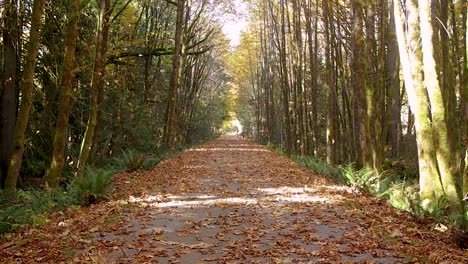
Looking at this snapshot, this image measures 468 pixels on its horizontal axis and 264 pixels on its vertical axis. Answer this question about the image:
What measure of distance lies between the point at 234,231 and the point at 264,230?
0.47 metres

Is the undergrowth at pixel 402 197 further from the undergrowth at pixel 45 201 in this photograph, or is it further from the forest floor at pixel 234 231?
the undergrowth at pixel 45 201

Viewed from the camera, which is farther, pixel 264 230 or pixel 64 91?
pixel 64 91

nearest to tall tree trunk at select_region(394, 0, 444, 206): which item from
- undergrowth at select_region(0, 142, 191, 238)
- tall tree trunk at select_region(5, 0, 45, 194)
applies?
undergrowth at select_region(0, 142, 191, 238)

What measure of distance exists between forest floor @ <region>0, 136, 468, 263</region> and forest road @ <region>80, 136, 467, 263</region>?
1 cm

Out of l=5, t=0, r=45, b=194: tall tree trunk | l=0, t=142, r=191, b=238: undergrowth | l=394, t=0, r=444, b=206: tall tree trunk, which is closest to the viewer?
l=0, t=142, r=191, b=238: undergrowth

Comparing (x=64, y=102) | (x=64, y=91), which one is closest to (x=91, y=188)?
(x=64, y=102)

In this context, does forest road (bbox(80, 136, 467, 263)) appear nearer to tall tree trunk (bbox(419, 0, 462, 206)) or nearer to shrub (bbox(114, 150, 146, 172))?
tall tree trunk (bbox(419, 0, 462, 206))

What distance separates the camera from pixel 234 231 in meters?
6.32

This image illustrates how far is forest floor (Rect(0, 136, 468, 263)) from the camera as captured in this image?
511cm

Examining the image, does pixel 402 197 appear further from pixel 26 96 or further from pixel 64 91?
pixel 26 96

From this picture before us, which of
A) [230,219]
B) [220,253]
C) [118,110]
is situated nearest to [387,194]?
[230,219]

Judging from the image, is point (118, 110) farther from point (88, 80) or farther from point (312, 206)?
point (312, 206)

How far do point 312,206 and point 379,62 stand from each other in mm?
7907

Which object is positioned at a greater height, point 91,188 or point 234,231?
point 91,188
